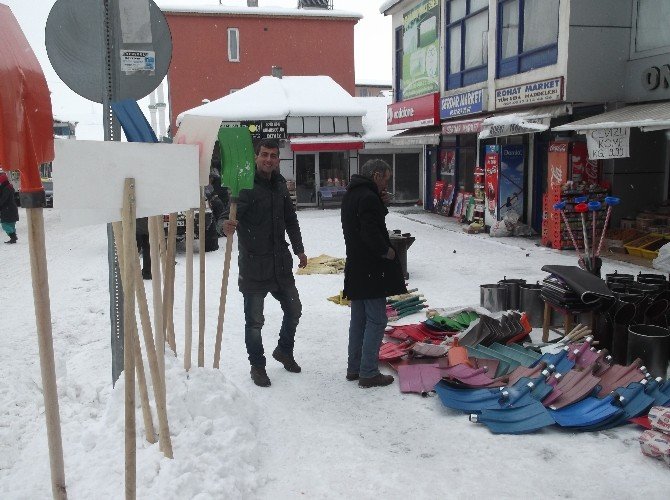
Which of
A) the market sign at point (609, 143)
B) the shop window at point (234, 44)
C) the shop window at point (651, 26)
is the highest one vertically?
the shop window at point (234, 44)

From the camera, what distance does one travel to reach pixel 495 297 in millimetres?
6566

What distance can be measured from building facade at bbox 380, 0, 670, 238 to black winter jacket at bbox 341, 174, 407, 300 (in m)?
5.71

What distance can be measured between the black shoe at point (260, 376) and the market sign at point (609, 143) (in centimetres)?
754

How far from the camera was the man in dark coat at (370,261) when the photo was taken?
4488 millimetres

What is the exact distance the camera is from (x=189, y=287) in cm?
368

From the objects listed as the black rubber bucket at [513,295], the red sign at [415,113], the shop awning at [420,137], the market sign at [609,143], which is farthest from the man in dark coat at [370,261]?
the red sign at [415,113]

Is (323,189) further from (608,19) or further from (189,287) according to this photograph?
(189,287)

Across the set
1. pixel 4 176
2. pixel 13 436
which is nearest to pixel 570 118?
pixel 13 436

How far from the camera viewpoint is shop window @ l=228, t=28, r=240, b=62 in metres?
30.8

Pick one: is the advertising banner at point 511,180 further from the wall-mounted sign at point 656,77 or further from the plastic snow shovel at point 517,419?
the plastic snow shovel at point 517,419

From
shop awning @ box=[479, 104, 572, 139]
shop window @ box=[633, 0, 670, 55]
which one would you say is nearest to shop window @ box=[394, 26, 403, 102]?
shop awning @ box=[479, 104, 572, 139]

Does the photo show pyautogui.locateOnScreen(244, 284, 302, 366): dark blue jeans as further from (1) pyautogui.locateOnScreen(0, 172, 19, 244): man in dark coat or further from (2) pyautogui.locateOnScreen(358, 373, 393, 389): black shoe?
(1) pyautogui.locateOnScreen(0, 172, 19, 244): man in dark coat

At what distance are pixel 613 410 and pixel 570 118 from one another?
927cm

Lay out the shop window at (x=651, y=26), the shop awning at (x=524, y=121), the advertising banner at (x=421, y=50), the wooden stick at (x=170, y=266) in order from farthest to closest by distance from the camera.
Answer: the advertising banner at (x=421, y=50)
the shop awning at (x=524, y=121)
the shop window at (x=651, y=26)
the wooden stick at (x=170, y=266)
